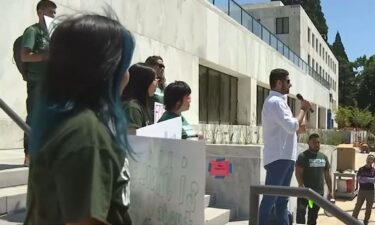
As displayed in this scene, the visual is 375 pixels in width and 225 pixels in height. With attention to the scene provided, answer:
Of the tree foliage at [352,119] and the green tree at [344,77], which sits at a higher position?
the green tree at [344,77]

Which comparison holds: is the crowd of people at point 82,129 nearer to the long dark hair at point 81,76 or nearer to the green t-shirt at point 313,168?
the long dark hair at point 81,76

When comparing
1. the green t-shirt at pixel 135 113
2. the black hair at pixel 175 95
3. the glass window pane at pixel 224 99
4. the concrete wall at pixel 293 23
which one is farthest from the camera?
the concrete wall at pixel 293 23

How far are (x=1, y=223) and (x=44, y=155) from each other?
3.34 meters

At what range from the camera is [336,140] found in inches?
1037

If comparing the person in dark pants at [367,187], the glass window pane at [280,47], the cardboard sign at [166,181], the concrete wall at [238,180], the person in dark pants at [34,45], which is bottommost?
the person in dark pants at [367,187]

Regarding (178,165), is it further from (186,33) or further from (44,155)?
(186,33)

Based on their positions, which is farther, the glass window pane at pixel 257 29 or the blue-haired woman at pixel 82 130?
the glass window pane at pixel 257 29

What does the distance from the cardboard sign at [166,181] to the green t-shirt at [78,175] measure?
3.32ft

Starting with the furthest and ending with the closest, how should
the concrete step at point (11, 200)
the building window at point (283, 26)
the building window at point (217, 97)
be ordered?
1. the building window at point (283, 26)
2. the building window at point (217, 97)
3. the concrete step at point (11, 200)

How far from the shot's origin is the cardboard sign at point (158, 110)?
424cm

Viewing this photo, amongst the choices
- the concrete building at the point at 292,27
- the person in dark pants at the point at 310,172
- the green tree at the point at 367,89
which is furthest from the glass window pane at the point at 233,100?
the green tree at the point at 367,89

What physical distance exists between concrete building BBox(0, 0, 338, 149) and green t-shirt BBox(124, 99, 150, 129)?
2.04m

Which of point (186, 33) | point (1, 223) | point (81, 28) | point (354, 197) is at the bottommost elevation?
point (354, 197)

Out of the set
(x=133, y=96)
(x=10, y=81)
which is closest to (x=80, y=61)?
(x=133, y=96)
